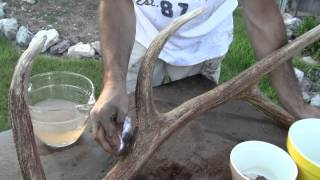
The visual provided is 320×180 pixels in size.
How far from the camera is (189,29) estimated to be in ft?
7.43

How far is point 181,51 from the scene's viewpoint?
2281 mm

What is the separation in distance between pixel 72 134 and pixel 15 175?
0.23 metres

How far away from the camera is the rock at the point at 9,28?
3945mm

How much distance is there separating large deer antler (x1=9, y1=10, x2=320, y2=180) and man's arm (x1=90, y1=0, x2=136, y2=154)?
0.07 meters

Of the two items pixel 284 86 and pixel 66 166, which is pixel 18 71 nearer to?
pixel 66 166

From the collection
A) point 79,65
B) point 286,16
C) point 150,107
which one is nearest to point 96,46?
point 79,65

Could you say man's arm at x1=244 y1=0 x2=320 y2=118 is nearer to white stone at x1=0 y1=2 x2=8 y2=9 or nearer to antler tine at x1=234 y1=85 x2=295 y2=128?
antler tine at x1=234 y1=85 x2=295 y2=128

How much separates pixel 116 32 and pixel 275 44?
0.65 m

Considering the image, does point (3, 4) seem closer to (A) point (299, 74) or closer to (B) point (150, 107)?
(A) point (299, 74)

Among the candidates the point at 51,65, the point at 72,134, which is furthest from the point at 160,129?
the point at 51,65

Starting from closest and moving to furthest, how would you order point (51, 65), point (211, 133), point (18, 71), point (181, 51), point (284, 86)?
point (18, 71) < point (211, 133) < point (284, 86) < point (181, 51) < point (51, 65)

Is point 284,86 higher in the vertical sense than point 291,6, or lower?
higher

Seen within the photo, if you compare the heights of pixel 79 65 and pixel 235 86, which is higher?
pixel 235 86

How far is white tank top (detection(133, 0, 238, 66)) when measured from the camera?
218 cm
